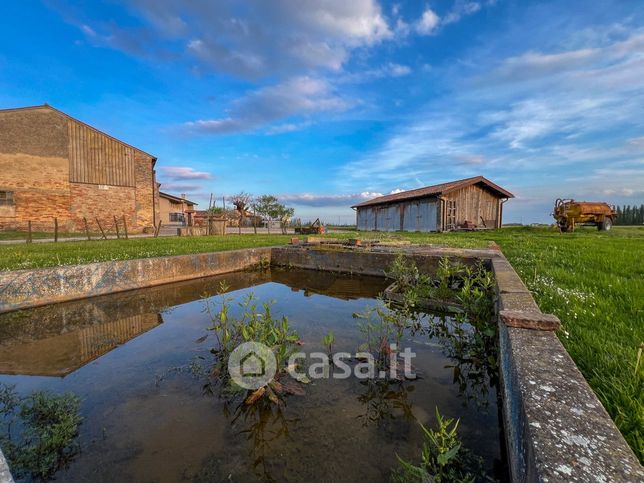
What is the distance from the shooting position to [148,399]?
286 centimetres

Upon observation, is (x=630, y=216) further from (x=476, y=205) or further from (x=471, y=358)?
(x=471, y=358)

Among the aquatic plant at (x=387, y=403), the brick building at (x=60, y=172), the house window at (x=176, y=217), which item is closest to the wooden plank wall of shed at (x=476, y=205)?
the aquatic plant at (x=387, y=403)

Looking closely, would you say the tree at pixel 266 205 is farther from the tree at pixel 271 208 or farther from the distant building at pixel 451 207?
the distant building at pixel 451 207

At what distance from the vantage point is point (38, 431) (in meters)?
2.33

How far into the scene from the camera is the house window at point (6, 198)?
20297 millimetres

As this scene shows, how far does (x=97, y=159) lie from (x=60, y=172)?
2488 millimetres

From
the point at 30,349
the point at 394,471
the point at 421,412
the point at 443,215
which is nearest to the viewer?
the point at 394,471

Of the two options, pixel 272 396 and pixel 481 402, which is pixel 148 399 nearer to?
pixel 272 396

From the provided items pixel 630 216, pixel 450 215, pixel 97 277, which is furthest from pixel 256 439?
pixel 630 216

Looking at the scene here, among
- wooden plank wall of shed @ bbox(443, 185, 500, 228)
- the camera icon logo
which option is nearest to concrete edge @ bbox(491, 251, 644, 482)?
the camera icon logo

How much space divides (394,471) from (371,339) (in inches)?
83.3

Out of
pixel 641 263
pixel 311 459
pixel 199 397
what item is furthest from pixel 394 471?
pixel 641 263

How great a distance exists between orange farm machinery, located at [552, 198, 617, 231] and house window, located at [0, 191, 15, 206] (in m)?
36.3

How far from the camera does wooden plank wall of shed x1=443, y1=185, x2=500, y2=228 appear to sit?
2209cm
